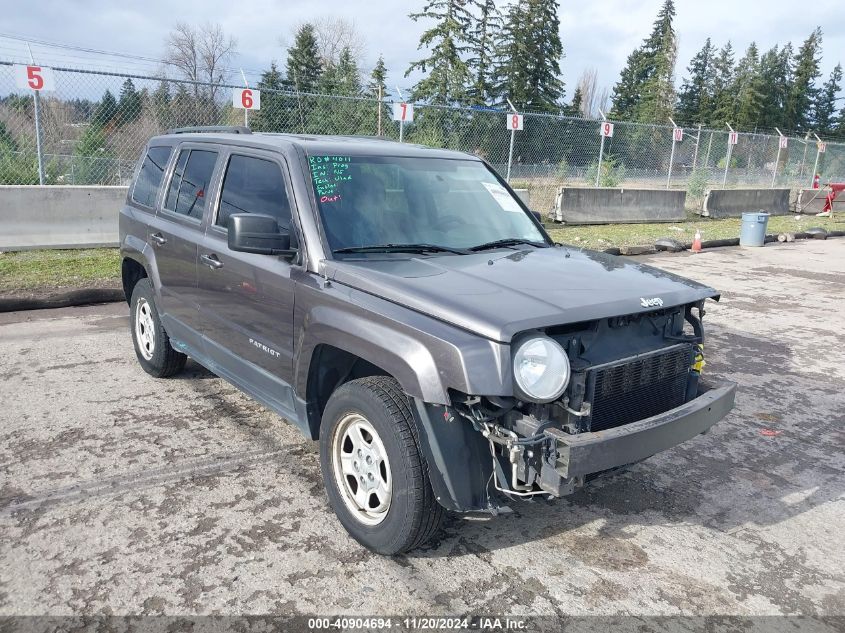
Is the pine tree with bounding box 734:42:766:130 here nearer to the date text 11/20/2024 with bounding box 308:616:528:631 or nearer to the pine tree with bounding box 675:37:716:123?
the pine tree with bounding box 675:37:716:123

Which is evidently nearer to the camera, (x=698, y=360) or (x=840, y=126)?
(x=698, y=360)

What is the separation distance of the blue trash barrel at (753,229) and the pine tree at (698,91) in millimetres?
69281

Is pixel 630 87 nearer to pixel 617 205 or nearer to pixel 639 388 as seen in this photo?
pixel 617 205

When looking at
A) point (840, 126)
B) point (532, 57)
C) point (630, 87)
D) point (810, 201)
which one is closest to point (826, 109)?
point (840, 126)

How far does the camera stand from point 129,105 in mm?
11898

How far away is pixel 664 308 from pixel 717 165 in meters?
22.6

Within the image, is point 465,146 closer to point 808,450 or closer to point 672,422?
point 808,450

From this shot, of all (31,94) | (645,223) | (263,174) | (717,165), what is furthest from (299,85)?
(263,174)

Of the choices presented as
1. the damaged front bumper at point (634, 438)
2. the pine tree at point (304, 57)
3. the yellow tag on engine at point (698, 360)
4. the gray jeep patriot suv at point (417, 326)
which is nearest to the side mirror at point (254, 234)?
the gray jeep patriot suv at point (417, 326)

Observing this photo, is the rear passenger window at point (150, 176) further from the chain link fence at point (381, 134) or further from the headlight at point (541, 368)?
the chain link fence at point (381, 134)

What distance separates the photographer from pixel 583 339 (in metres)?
3.07

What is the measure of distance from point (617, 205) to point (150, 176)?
14117 mm

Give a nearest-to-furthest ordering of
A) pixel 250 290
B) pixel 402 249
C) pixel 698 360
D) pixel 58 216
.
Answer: pixel 698 360 → pixel 402 249 → pixel 250 290 → pixel 58 216

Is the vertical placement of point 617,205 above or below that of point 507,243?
below
